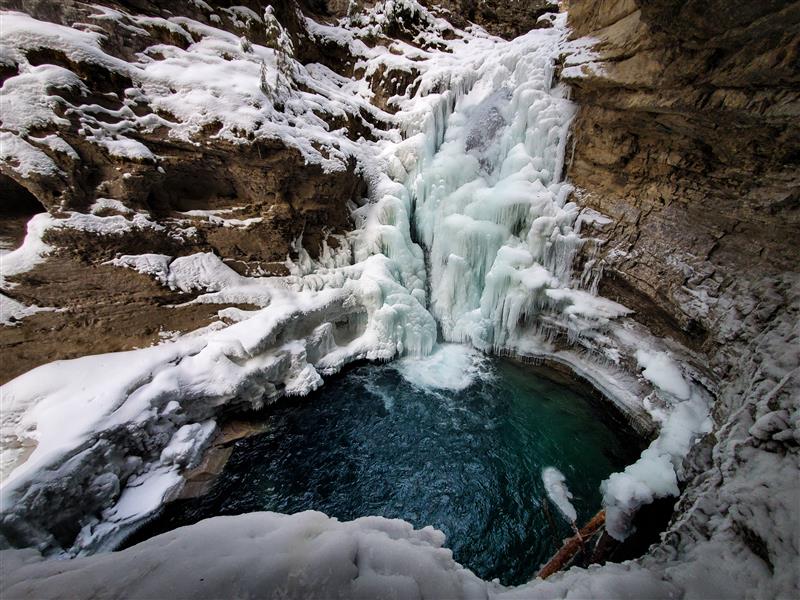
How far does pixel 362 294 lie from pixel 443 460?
505 cm

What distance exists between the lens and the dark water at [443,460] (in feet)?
17.9

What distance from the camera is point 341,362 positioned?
356 inches

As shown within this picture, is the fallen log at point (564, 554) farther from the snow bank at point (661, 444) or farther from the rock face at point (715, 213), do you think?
the rock face at point (715, 213)

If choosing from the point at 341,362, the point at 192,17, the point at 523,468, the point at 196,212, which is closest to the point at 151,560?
the point at 523,468

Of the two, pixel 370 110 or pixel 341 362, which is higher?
pixel 370 110

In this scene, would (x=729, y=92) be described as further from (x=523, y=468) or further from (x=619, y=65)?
(x=523, y=468)

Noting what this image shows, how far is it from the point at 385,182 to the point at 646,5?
7.50 meters

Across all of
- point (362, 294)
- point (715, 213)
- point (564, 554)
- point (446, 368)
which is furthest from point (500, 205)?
point (564, 554)

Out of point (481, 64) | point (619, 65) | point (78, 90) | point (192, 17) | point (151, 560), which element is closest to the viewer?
point (151, 560)

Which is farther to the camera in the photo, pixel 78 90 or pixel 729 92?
pixel 78 90

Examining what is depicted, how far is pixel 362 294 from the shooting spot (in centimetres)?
946

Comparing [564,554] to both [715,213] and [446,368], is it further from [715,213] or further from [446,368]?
[715,213]

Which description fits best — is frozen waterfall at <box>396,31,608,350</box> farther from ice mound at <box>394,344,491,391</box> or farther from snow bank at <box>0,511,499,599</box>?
snow bank at <box>0,511,499,599</box>

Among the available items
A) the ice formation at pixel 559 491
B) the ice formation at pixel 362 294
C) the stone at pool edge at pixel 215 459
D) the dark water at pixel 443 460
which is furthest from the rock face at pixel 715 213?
the stone at pool edge at pixel 215 459
